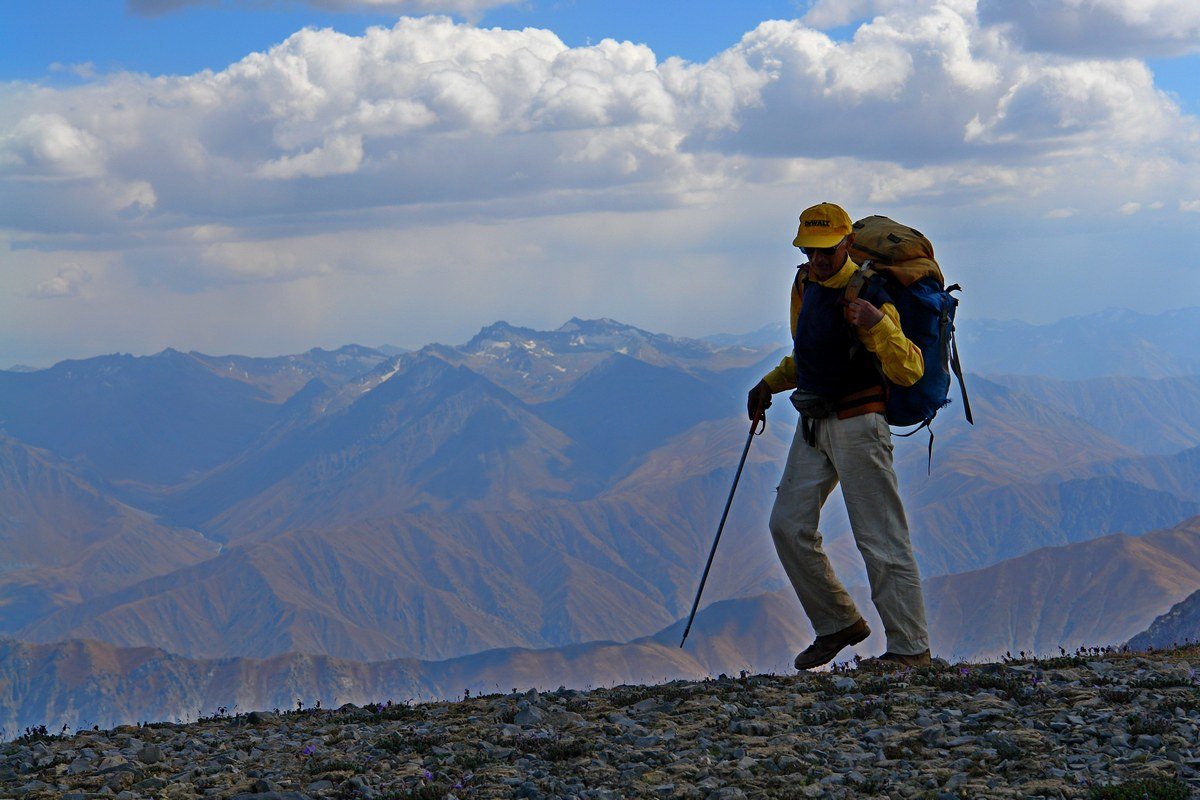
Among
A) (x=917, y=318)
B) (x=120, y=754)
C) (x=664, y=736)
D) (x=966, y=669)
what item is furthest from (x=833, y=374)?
(x=120, y=754)

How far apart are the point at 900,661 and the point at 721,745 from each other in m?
3.11

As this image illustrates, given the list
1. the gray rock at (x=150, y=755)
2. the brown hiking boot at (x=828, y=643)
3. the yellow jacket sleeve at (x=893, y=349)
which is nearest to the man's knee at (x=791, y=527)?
the brown hiking boot at (x=828, y=643)

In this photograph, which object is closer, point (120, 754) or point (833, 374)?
point (120, 754)

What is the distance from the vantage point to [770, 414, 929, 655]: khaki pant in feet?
36.8

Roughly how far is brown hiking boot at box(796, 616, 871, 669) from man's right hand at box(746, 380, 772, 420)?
2.08 meters

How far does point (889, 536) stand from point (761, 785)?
3878mm

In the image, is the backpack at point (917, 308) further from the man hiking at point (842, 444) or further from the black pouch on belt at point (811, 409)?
the black pouch on belt at point (811, 409)

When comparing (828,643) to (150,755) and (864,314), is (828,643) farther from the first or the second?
(150,755)

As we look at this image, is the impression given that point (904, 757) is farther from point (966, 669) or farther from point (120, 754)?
point (120, 754)

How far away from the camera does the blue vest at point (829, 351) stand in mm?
11000

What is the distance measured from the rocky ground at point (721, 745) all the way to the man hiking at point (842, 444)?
67cm

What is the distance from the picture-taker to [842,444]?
11.2 m

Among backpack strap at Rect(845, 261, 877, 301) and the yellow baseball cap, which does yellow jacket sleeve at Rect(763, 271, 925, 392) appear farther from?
the yellow baseball cap

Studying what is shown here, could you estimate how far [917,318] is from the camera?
1097 cm
